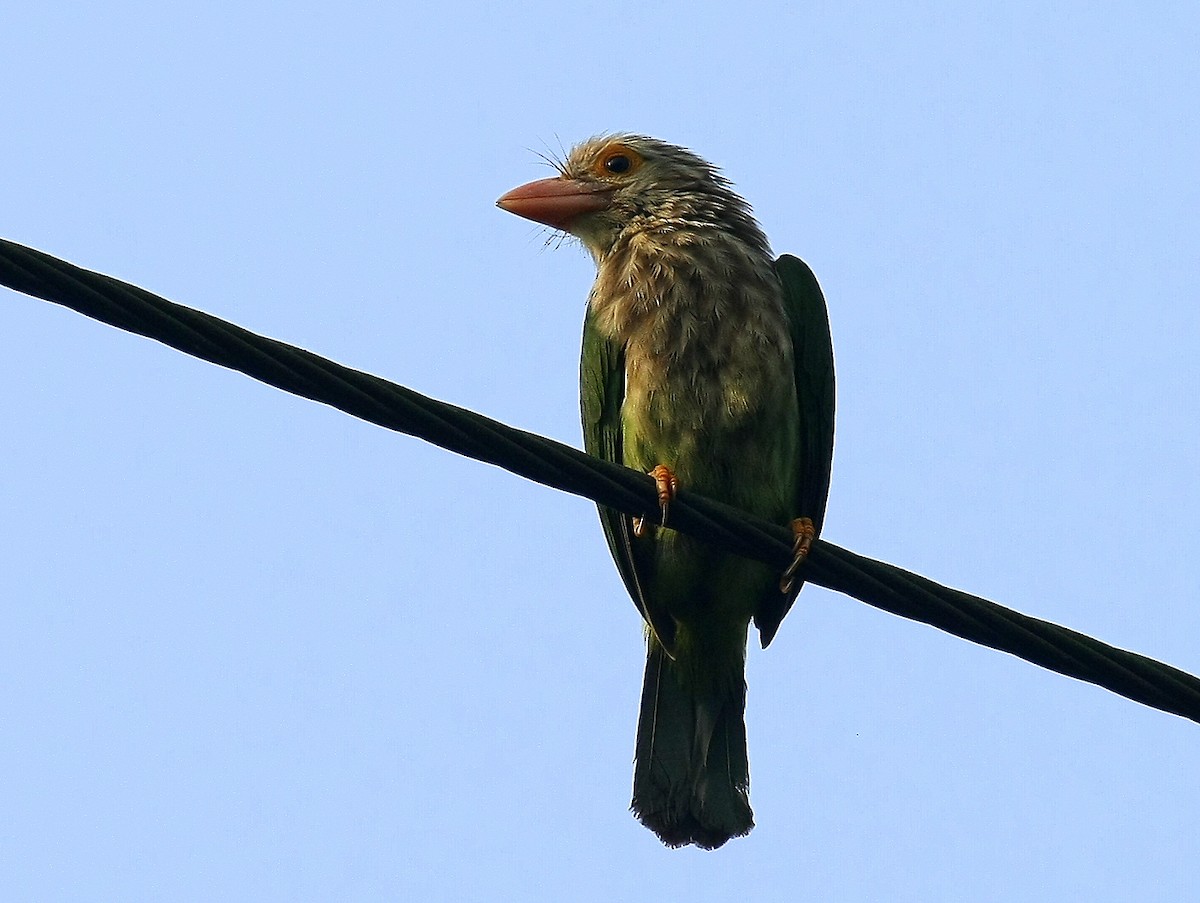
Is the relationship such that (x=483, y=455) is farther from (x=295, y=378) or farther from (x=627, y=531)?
(x=627, y=531)

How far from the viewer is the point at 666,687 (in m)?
5.86

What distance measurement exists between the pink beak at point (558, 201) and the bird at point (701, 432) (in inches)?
6.1

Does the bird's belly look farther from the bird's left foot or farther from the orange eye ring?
the orange eye ring

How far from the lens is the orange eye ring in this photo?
253 inches

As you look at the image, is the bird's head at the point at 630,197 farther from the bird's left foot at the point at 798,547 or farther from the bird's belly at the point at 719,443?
the bird's left foot at the point at 798,547

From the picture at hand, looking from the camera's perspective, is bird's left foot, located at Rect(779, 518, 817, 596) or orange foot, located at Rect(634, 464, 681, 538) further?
bird's left foot, located at Rect(779, 518, 817, 596)

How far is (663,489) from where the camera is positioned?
4184 mm

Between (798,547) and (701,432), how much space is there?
3.15 feet

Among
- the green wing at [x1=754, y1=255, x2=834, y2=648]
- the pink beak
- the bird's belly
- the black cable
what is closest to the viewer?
the black cable

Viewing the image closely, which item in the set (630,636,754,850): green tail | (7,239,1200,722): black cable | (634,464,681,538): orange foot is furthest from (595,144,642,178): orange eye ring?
(7,239,1200,722): black cable

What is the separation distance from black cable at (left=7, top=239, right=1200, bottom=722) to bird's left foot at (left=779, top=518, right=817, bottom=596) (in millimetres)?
34

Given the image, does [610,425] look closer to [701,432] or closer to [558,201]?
[701,432]

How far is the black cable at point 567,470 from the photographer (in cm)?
313

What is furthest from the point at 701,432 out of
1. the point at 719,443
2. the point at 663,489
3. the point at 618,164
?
the point at 618,164
